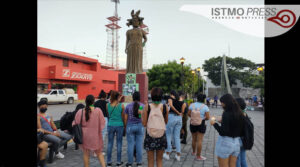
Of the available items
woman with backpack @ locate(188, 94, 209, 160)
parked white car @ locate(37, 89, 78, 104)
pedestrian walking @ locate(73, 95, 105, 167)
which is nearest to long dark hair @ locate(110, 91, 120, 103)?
pedestrian walking @ locate(73, 95, 105, 167)

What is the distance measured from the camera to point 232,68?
41.2m

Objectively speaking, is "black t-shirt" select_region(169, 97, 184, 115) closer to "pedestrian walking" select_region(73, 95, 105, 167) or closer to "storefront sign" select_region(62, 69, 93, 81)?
"pedestrian walking" select_region(73, 95, 105, 167)

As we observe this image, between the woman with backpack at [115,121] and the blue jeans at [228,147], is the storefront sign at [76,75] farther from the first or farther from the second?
the blue jeans at [228,147]

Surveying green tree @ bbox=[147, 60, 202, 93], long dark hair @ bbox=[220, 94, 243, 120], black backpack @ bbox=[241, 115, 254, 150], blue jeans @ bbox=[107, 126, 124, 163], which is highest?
green tree @ bbox=[147, 60, 202, 93]

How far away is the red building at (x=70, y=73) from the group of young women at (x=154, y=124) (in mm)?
21248

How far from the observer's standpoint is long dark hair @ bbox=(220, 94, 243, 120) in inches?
115

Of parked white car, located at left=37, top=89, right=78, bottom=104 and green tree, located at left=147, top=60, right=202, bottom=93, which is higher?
green tree, located at left=147, top=60, right=202, bottom=93

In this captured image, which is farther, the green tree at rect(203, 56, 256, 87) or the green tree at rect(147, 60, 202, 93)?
the green tree at rect(203, 56, 256, 87)

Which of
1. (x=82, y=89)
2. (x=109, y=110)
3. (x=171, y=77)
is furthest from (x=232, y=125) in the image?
(x=171, y=77)

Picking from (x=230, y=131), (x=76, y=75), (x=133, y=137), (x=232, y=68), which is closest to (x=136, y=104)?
(x=133, y=137)

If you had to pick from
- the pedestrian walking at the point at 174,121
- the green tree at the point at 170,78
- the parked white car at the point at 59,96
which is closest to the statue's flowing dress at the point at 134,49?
the pedestrian walking at the point at 174,121

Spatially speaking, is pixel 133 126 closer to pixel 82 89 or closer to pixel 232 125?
pixel 232 125

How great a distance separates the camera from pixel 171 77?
3409cm
